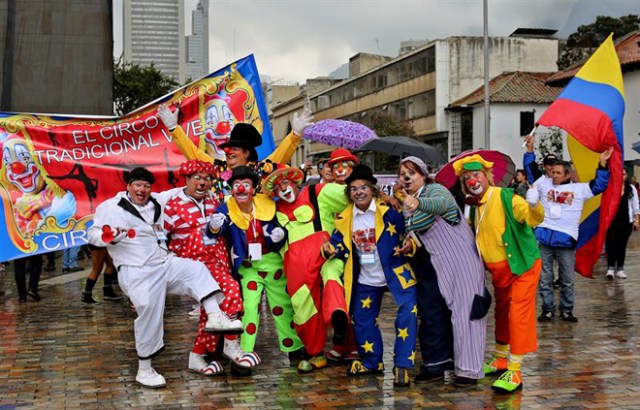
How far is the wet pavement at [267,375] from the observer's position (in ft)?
20.3

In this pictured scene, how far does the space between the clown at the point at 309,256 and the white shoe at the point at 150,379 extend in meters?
1.18

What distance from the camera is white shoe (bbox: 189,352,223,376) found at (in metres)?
7.05

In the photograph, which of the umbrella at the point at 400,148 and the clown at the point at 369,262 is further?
the umbrella at the point at 400,148

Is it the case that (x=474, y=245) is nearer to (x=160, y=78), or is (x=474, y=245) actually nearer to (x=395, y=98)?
(x=160, y=78)

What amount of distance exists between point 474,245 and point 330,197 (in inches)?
52.2

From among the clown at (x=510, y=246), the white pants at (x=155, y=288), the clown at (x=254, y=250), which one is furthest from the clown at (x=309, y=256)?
the clown at (x=510, y=246)

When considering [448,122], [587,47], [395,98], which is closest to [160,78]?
[448,122]

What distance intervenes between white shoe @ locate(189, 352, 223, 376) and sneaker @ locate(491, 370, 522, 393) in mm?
2321

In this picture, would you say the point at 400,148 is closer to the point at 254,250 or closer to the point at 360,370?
the point at 254,250

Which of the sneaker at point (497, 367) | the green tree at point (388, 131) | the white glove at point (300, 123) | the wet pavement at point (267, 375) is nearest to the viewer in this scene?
the wet pavement at point (267, 375)

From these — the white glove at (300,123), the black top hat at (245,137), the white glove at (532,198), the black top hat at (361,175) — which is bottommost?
the white glove at (532,198)

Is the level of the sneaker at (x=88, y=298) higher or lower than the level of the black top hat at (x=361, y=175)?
lower

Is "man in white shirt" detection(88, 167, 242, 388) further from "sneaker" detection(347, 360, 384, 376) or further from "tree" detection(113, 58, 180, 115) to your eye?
"tree" detection(113, 58, 180, 115)

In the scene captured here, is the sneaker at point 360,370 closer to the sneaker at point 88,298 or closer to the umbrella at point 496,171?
the umbrella at point 496,171
